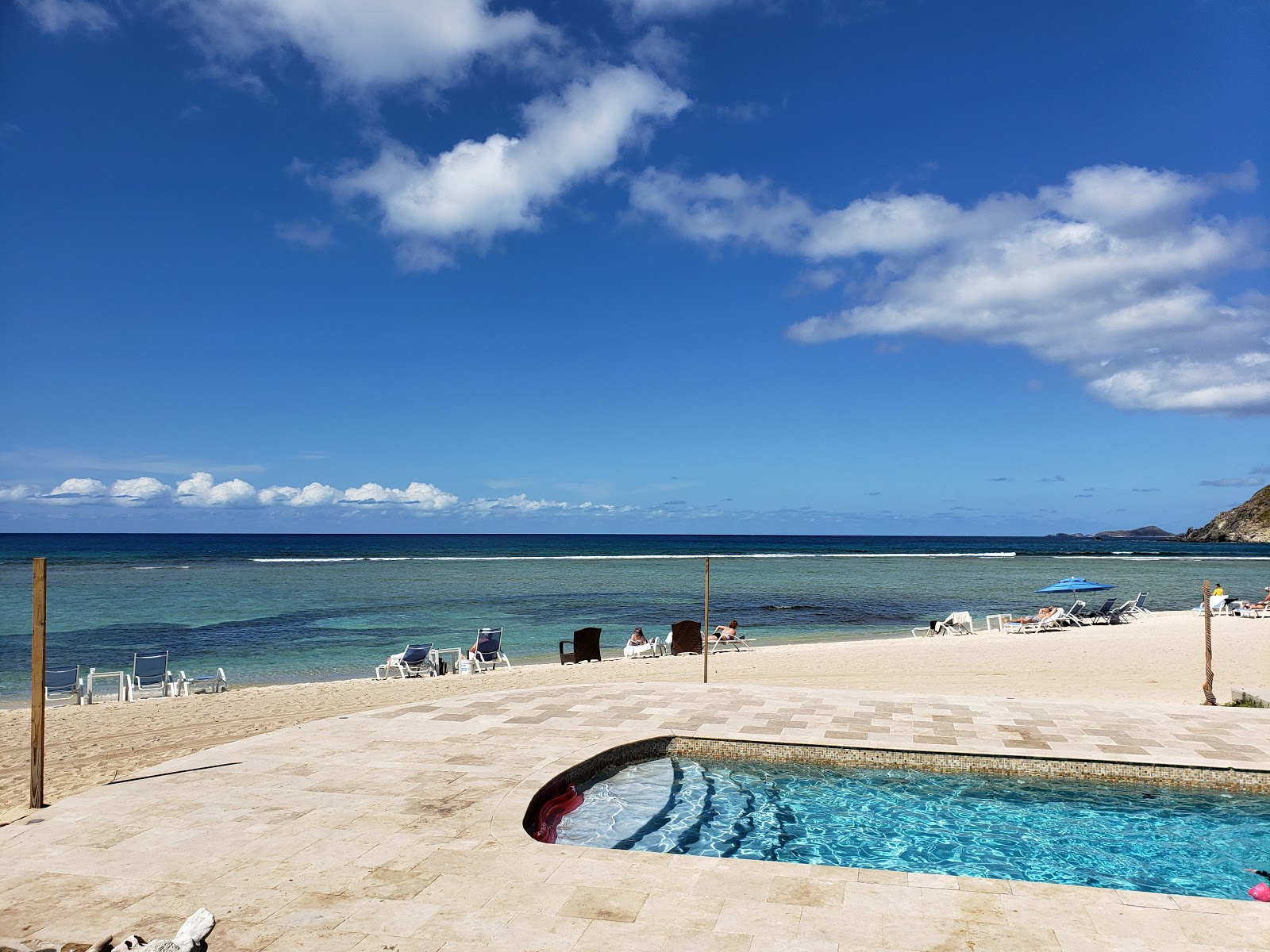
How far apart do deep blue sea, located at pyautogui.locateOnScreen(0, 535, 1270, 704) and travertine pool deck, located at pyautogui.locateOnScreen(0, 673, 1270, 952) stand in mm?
11500

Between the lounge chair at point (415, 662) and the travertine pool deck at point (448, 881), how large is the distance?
865cm

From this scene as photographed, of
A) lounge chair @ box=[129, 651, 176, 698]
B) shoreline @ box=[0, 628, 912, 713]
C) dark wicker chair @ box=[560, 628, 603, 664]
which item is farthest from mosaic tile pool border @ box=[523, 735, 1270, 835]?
lounge chair @ box=[129, 651, 176, 698]

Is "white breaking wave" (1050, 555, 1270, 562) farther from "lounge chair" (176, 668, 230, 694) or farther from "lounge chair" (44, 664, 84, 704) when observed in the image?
"lounge chair" (44, 664, 84, 704)

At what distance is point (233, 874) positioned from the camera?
4840 mm

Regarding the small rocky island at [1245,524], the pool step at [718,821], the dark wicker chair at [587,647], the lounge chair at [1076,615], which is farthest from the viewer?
the small rocky island at [1245,524]

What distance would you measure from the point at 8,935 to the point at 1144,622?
26667mm

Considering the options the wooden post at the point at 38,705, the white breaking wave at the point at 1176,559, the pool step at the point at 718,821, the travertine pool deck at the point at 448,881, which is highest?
the wooden post at the point at 38,705

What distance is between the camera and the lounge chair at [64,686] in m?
13.5

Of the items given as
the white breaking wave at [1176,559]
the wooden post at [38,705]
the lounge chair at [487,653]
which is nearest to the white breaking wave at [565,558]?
the white breaking wave at [1176,559]

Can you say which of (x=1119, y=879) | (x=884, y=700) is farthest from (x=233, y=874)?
(x=884, y=700)

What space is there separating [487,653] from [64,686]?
7.49 metres

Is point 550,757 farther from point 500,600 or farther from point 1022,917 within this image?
point 500,600

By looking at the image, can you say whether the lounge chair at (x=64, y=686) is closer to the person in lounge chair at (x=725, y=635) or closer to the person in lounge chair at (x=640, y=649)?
the person in lounge chair at (x=640, y=649)

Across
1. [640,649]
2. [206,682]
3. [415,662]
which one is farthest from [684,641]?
[206,682]
